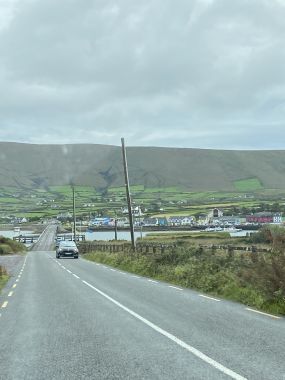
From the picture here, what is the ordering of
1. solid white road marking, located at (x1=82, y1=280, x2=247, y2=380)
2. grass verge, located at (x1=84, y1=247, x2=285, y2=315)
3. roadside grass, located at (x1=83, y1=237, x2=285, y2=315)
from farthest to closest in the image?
roadside grass, located at (x1=83, y1=237, x2=285, y2=315)
grass verge, located at (x1=84, y1=247, x2=285, y2=315)
solid white road marking, located at (x1=82, y1=280, x2=247, y2=380)

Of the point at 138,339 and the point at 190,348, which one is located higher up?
the point at 138,339

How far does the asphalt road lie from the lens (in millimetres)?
6926

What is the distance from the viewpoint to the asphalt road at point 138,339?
6926 mm

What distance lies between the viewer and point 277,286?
45.4 feet

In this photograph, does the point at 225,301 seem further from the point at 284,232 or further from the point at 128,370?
the point at 128,370

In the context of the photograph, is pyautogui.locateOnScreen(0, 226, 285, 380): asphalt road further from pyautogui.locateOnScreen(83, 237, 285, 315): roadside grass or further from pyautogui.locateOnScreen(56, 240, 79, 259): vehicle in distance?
pyautogui.locateOnScreen(56, 240, 79, 259): vehicle in distance

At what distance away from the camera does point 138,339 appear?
9.22 m

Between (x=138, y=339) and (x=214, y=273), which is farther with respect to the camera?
(x=214, y=273)

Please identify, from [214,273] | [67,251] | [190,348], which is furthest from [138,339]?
[67,251]

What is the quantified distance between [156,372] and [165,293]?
1072 cm

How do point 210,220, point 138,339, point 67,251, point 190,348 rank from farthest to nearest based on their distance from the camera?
point 210,220 < point 67,251 < point 138,339 < point 190,348

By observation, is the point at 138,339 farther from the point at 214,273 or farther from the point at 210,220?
the point at 210,220

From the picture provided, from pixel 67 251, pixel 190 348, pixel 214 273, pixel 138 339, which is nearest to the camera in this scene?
pixel 190 348

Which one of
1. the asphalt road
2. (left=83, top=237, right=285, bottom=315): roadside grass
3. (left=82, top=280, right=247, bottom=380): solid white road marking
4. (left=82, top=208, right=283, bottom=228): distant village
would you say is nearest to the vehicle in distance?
(left=83, top=237, right=285, bottom=315): roadside grass
